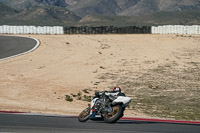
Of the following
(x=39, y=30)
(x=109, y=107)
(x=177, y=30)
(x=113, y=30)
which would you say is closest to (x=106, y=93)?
(x=109, y=107)

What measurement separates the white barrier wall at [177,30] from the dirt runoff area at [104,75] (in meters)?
5.86

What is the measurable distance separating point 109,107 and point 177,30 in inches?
1768

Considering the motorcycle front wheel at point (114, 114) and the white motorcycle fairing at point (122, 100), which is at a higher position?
the white motorcycle fairing at point (122, 100)

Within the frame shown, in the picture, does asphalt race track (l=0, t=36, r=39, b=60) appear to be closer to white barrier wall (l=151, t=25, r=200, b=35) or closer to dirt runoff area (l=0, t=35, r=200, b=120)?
dirt runoff area (l=0, t=35, r=200, b=120)

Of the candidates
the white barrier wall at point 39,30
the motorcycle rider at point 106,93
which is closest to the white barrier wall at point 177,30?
the white barrier wall at point 39,30

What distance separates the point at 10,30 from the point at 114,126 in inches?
1892

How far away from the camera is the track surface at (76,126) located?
999 centimetres

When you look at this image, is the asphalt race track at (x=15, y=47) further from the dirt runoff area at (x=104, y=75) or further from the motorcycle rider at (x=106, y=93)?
the motorcycle rider at (x=106, y=93)

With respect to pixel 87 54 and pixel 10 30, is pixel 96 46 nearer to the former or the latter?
pixel 87 54

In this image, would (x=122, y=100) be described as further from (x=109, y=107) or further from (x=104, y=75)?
(x=104, y=75)

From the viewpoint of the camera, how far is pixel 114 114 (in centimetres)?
1027

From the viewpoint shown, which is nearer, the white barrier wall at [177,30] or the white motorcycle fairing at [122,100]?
the white motorcycle fairing at [122,100]

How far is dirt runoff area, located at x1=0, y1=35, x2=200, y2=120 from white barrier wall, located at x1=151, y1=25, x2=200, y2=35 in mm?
5859

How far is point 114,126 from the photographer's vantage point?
10438mm
